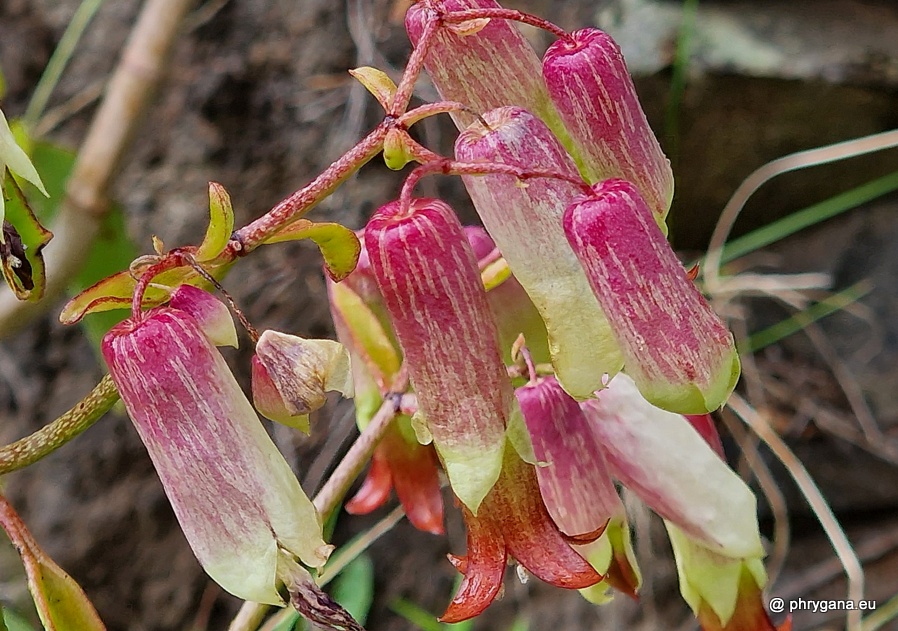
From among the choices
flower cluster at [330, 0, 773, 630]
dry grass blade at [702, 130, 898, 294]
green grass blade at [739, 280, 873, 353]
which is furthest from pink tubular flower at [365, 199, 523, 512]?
green grass blade at [739, 280, 873, 353]

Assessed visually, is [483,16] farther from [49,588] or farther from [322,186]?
[49,588]

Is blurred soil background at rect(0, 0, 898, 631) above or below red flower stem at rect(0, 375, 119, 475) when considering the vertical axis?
below

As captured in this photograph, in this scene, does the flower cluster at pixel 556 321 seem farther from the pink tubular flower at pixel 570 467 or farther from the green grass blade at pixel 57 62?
the green grass blade at pixel 57 62

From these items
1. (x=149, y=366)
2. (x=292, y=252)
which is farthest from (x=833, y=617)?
(x=149, y=366)

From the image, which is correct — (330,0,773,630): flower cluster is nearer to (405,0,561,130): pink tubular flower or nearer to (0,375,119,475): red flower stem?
(405,0,561,130): pink tubular flower

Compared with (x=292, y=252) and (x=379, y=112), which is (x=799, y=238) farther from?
(x=292, y=252)

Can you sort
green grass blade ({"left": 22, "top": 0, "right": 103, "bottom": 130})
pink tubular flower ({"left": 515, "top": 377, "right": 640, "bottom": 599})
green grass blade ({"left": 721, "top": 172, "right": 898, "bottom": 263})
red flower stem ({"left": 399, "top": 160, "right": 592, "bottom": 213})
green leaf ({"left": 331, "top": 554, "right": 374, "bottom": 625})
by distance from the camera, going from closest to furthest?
1. red flower stem ({"left": 399, "top": 160, "right": 592, "bottom": 213})
2. pink tubular flower ({"left": 515, "top": 377, "right": 640, "bottom": 599})
3. green leaf ({"left": 331, "top": 554, "right": 374, "bottom": 625})
4. green grass blade ({"left": 22, "top": 0, "right": 103, "bottom": 130})
5. green grass blade ({"left": 721, "top": 172, "right": 898, "bottom": 263})

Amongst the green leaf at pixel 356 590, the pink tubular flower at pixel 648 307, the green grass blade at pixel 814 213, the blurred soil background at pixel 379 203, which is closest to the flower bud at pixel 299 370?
the pink tubular flower at pixel 648 307
